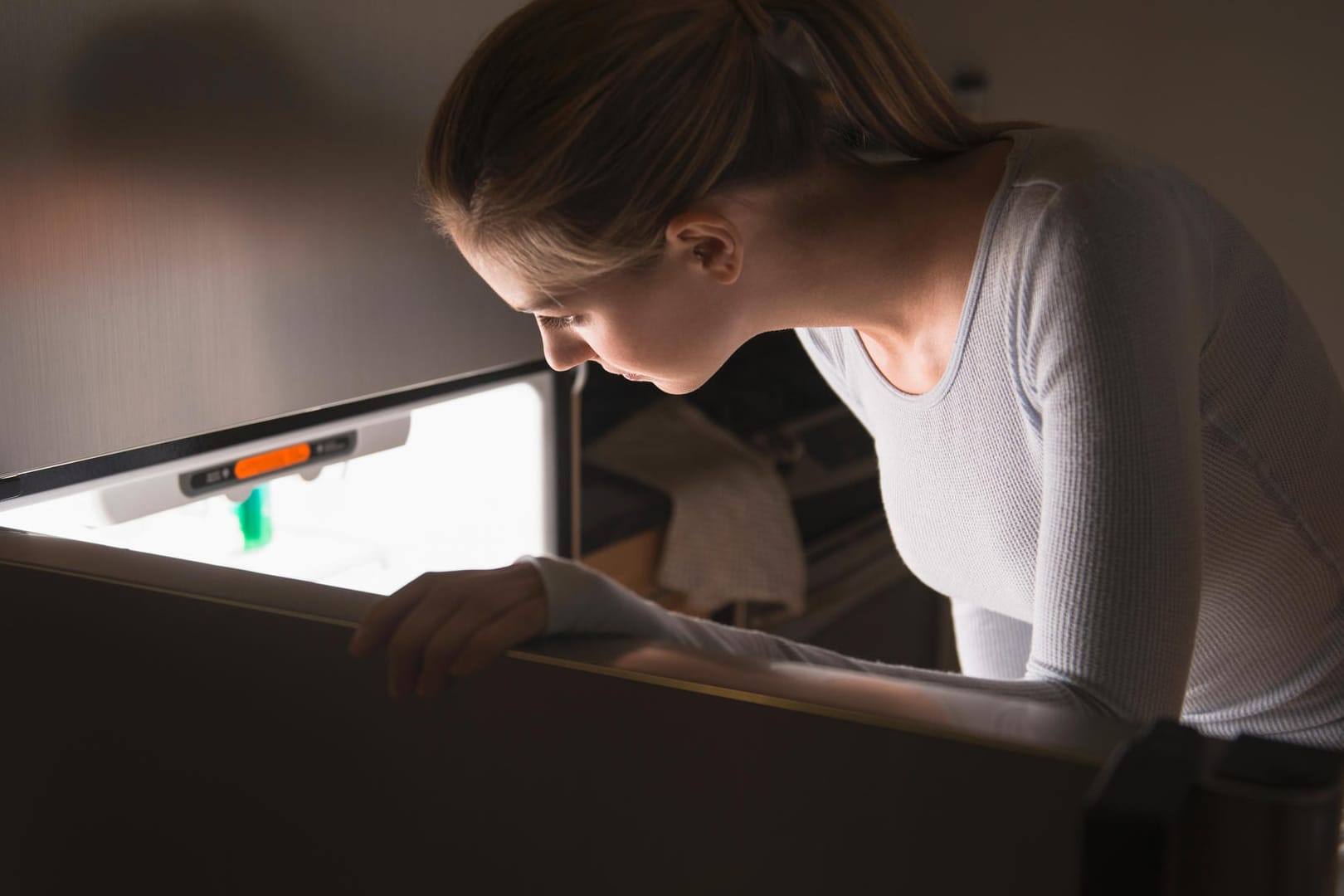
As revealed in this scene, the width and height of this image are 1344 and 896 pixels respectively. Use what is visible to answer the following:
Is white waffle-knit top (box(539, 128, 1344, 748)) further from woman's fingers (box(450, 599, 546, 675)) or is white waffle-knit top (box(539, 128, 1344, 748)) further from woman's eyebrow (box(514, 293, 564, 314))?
woman's eyebrow (box(514, 293, 564, 314))

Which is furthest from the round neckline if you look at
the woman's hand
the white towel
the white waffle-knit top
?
the white towel

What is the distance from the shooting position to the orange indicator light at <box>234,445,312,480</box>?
38.0 inches

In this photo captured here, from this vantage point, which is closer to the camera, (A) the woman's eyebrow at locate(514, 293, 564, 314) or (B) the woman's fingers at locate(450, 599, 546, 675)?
(B) the woman's fingers at locate(450, 599, 546, 675)

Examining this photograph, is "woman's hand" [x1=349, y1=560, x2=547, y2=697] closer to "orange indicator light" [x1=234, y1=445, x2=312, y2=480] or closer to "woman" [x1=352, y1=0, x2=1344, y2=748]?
"woman" [x1=352, y1=0, x2=1344, y2=748]

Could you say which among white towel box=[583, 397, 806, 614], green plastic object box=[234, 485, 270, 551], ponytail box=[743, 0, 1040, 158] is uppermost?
ponytail box=[743, 0, 1040, 158]

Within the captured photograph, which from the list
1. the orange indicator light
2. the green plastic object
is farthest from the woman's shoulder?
the green plastic object

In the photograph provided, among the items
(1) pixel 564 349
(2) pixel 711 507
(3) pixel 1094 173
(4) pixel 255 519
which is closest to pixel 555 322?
(1) pixel 564 349

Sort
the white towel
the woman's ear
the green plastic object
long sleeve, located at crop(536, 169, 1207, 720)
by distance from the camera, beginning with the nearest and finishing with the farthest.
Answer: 1. long sleeve, located at crop(536, 169, 1207, 720)
2. the woman's ear
3. the green plastic object
4. the white towel

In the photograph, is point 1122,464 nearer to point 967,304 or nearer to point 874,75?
point 967,304

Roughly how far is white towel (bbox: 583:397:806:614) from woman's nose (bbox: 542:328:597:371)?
0.91 meters

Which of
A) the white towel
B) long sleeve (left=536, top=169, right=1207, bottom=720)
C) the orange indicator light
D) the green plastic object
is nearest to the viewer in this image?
long sleeve (left=536, top=169, right=1207, bottom=720)

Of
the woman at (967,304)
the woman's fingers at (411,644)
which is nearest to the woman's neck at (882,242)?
the woman at (967,304)

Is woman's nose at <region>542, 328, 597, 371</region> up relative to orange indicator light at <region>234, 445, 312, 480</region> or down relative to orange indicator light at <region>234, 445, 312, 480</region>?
up

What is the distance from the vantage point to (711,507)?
1737mm
